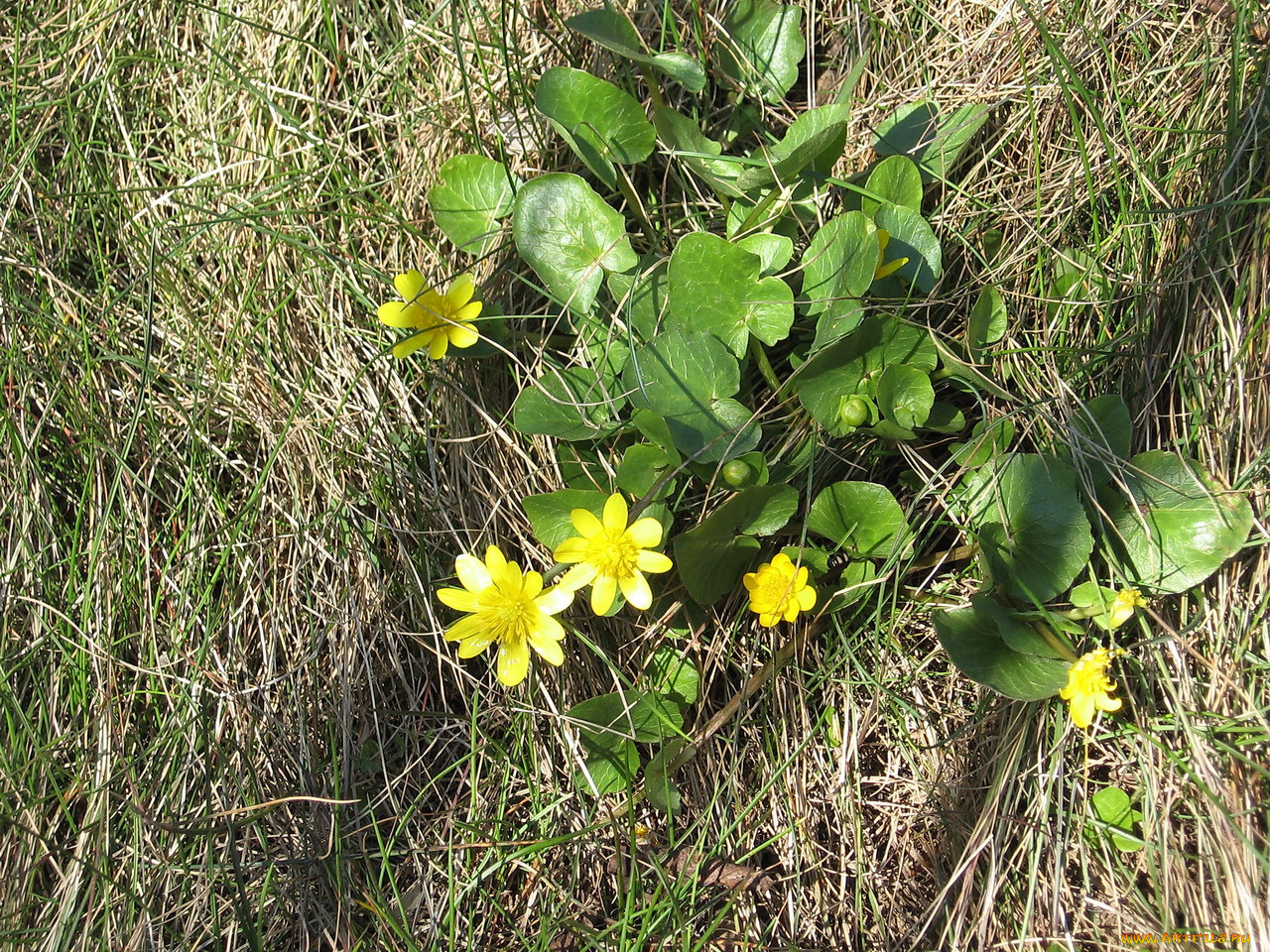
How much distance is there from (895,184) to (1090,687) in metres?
0.83

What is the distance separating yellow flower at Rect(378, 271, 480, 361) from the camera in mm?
1385

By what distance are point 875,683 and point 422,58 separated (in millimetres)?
1374

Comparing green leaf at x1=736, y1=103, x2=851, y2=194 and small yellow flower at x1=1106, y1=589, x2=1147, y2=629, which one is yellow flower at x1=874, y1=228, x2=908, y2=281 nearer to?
green leaf at x1=736, y1=103, x2=851, y2=194

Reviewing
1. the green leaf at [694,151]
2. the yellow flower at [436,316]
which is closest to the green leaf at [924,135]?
the green leaf at [694,151]

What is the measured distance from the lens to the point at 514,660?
131cm

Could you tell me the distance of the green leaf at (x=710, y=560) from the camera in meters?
1.33

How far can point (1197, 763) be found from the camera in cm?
126

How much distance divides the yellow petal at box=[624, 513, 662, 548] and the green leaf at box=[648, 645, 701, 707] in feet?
1.06

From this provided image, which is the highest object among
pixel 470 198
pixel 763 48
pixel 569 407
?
pixel 763 48

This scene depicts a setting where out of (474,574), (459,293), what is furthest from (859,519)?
(459,293)

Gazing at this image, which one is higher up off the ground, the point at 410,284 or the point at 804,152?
the point at 804,152

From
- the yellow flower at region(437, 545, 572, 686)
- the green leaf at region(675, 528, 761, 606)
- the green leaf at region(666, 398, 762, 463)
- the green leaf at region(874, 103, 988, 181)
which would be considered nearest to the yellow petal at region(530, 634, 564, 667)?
the yellow flower at region(437, 545, 572, 686)

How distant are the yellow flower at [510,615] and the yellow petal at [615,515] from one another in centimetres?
12

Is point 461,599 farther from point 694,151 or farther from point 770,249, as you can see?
point 694,151
